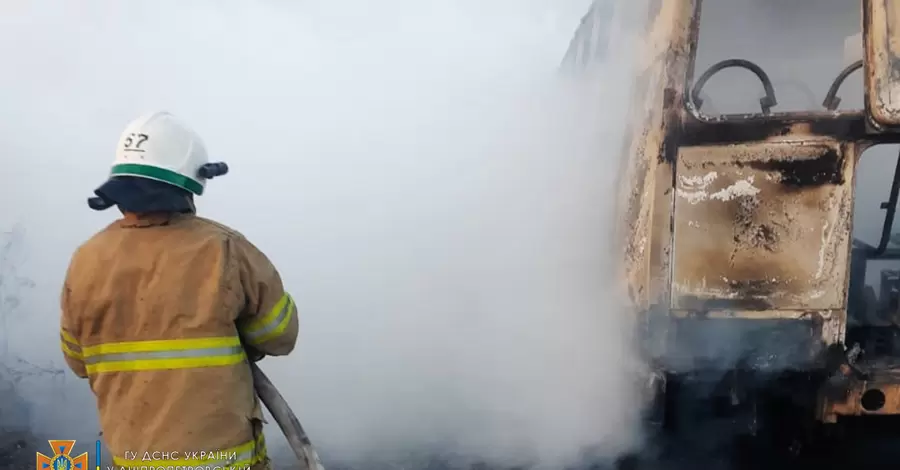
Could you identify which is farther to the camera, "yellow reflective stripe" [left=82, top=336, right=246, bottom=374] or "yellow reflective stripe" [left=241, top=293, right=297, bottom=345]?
"yellow reflective stripe" [left=241, top=293, right=297, bottom=345]

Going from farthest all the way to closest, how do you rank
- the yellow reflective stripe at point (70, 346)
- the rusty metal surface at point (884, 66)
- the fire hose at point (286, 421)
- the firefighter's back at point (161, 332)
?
the rusty metal surface at point (884, 66) < the fire hose at point (286, 421) < the yellow reflective stripe at point (70, 346) < the firefighter's back at point (161, 332)

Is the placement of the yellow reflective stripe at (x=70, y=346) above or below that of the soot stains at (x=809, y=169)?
below

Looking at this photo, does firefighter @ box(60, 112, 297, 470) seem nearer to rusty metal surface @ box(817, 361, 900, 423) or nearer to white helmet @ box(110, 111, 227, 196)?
white helmet @ box(110, 111, 227, 196)

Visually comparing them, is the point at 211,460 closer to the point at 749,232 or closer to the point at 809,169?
the point at 749,232

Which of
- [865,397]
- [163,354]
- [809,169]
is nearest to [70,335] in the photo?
[163,354]

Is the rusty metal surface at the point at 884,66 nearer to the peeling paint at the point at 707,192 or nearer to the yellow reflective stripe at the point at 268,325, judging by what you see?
the peeling paint at the point at 707,192

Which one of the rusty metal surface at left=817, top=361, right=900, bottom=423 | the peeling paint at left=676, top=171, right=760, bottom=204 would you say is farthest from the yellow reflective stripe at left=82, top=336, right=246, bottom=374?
the rusty metal surface at left=817, top=361, right=900, bottom=423

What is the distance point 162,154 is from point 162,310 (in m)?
0.39

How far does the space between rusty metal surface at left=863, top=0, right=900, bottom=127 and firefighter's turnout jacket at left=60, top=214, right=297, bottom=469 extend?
188 centimetres

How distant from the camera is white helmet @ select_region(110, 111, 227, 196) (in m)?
1.74

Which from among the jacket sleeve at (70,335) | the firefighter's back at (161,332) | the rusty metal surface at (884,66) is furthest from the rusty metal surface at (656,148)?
the jacket sleeve at (70,335)

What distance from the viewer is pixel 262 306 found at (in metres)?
1.84

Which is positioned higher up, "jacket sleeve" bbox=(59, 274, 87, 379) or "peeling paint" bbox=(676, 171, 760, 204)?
"peeling paint" bbox=(676, 171, 760, 204)

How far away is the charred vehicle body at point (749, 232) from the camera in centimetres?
223
